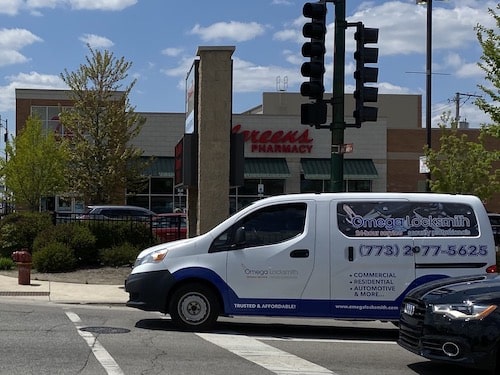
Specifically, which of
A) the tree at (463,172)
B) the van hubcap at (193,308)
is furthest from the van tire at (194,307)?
the tree at (463,172)

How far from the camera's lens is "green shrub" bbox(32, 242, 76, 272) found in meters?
17.0

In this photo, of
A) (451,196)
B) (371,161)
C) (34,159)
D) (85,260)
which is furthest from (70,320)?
(371,161)

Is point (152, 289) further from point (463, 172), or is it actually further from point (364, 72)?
point (463, 172)

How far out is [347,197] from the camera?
10.1 meters

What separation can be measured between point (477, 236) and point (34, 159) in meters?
29.9

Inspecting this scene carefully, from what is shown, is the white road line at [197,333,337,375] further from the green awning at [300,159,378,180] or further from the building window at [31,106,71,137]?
the building window at [31,106,71,137]

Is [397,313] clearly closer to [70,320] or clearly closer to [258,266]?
[258,266]

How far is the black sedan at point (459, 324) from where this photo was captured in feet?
21.8

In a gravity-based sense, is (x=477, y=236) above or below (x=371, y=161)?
below

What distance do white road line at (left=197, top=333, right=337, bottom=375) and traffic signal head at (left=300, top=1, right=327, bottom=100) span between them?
4793mm

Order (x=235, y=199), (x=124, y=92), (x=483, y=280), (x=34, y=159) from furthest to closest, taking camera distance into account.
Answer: (x=235, y=199) < (x=124, y=92) < (x=34, y=159) < (x=483, y=280)

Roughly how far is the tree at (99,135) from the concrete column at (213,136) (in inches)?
814

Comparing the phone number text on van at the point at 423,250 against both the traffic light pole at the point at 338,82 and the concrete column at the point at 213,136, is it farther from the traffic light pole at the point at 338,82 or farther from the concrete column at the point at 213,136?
the concrete column at the point at 213,136

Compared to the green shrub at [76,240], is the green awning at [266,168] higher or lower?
higher
